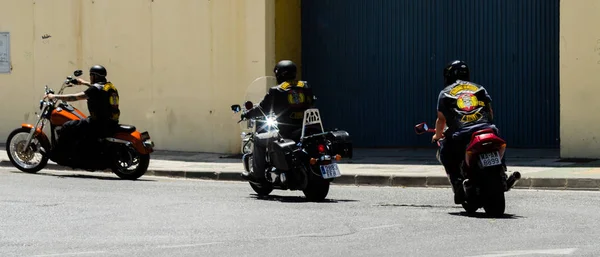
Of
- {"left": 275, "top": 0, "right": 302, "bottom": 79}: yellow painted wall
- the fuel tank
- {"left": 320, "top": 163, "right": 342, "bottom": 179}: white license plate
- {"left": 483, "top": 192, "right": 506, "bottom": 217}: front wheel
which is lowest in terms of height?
{"left": 483, "top": 192, "right": 506, "bottom": 217}: front wheel

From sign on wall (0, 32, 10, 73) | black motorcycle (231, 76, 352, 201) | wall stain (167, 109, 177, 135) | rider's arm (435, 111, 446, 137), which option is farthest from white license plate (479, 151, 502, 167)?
sign on wall (0, 32, 10, 73)

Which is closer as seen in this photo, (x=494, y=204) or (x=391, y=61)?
(x=494, y=204)

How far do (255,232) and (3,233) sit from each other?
2113 millimetres

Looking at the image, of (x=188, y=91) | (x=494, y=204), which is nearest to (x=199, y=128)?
(x=188, y=91)

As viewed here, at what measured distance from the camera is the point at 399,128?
20875mm

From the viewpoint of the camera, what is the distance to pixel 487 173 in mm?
11195

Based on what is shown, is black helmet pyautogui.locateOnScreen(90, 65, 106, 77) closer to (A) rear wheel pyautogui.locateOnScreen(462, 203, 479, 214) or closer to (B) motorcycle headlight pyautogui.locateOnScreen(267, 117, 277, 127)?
(B) motorcycle headlight pyautogui.locateOnScreen(267, 117, 277, 127)

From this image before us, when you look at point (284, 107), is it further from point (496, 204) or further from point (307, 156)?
point (496, 204)

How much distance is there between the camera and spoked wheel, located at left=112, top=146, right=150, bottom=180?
52.2 feet

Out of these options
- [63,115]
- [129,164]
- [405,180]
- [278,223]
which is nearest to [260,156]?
[405,180]

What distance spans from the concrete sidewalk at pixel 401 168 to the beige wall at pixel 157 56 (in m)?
0.73

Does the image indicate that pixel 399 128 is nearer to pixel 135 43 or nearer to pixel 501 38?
pixel 501 38

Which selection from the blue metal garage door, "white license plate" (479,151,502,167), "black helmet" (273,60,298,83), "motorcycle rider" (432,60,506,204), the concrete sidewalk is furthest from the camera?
the blue metal garage door

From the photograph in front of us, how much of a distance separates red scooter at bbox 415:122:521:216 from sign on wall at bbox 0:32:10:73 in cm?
1284
